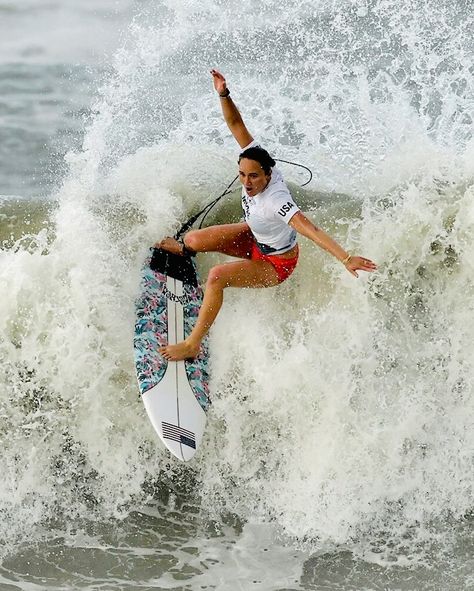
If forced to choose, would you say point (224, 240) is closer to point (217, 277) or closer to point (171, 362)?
point (217, 277)

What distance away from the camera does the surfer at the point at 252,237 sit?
5676mm

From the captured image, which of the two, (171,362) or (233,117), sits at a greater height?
(233,117)

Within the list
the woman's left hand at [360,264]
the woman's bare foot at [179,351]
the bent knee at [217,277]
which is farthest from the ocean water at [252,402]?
the woman's left hand at [360,264]

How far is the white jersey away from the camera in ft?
18.9

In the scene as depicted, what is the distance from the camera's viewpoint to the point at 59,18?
1493 cm

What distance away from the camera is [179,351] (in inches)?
249

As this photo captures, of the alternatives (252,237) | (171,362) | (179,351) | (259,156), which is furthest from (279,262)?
(171,362)

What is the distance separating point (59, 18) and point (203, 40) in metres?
3.81

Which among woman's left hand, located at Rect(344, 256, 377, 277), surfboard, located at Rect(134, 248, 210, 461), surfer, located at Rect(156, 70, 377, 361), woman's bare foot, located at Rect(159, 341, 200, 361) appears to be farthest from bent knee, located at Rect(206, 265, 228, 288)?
woman's left hand, located at Rect(344, 256, 377, 277)

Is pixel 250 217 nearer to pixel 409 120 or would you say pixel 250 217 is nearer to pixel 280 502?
pixel 280 502

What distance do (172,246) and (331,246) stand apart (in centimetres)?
179

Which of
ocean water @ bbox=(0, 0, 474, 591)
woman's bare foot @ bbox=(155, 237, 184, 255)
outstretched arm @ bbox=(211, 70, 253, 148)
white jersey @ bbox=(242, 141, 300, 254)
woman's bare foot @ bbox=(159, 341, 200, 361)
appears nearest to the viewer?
ocean water @ bbox=(0, 0, 474, 591)

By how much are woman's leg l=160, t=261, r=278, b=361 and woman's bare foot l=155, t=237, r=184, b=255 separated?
79cm

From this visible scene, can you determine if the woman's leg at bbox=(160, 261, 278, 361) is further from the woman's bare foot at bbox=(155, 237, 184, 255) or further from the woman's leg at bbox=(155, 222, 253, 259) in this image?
the woman's bare foot at bbox=(155, 237, 184, 255)
